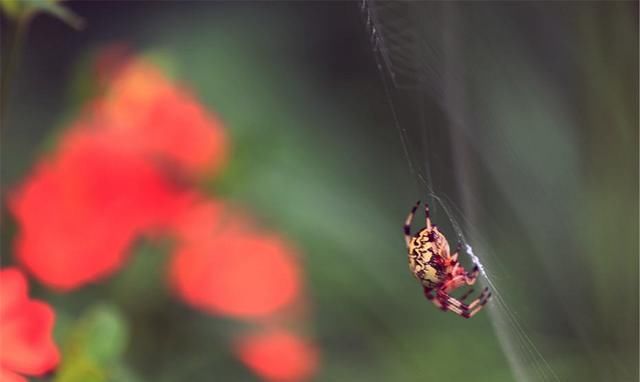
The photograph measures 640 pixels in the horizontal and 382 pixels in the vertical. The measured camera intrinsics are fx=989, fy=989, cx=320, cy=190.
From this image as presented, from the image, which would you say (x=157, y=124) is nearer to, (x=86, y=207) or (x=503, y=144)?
(x=86, y=207)

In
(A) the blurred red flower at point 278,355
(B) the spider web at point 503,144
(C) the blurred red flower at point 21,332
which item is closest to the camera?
(C) the blurred red flower at point 21,332

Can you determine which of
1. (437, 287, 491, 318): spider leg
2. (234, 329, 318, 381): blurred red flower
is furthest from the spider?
(234, 329, 318, 381): blurred red flower

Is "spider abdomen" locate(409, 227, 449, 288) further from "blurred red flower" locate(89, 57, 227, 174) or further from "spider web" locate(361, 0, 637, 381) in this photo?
"blurred red flower" locate(89, 57, 227, 174)

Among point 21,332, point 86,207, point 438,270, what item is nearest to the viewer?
point 21,332

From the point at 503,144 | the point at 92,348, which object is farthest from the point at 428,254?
the point at 503,144

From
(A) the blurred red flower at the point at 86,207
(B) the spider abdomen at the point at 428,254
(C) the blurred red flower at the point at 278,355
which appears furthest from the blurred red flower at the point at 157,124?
(B) the spider abdomen at the point at 428,254

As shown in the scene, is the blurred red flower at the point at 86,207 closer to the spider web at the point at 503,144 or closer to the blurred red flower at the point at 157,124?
the blurred red flower at the point at 157,124
